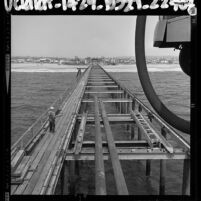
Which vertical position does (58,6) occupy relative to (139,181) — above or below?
above

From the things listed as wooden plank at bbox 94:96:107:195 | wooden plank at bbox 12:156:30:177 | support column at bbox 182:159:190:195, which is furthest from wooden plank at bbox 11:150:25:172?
support column at bbox 182:159:190:195

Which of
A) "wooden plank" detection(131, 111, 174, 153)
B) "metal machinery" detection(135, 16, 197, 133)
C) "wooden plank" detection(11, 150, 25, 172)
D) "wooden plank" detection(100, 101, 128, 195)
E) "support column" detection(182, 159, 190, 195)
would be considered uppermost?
"metal machinery" detection(135, 16, 197, 133)

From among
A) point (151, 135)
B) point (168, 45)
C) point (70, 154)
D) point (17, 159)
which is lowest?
point (70, 154)

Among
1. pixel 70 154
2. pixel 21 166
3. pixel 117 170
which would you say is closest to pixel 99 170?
pixel 117 170

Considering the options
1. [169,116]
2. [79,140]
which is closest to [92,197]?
[169,116]

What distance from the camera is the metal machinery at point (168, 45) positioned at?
2.93m

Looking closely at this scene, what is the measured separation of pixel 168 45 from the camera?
3.25m

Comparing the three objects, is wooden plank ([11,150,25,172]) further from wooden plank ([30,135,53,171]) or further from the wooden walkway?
wooden plank ([30,135,53,171])

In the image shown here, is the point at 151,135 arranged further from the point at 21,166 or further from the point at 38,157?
the point at 21,166

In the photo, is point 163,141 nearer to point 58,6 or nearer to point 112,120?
point 112,120

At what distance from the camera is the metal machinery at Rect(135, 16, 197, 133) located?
115 inches

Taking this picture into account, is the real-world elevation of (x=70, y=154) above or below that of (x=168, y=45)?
below

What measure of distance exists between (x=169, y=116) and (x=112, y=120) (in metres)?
14.5

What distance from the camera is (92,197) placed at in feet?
14.5
